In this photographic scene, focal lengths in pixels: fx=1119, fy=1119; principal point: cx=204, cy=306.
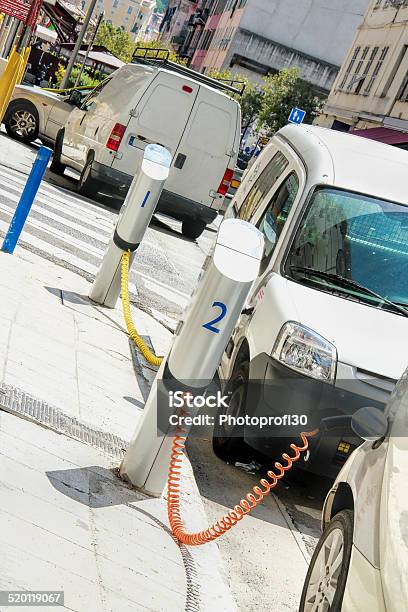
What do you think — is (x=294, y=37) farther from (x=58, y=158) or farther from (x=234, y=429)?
(x=234, y=429)

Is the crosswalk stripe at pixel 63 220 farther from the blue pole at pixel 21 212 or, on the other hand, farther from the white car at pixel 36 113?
the white car at pixel 36 113

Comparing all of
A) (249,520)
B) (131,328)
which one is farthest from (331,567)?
(131,328)

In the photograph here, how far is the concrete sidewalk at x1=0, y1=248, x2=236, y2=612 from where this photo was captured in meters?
4.12

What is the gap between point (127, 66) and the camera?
55.9 feet

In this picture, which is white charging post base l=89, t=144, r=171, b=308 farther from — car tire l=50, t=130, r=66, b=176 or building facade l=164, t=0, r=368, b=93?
building facade l=164, t=0, r=368, b=93

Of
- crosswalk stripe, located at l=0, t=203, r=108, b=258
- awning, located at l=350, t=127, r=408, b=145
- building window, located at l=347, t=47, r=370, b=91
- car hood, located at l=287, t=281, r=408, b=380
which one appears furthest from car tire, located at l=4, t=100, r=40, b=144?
building window, located at l=347, t=47, r=370, b=91

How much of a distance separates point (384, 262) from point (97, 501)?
3228 millimetres

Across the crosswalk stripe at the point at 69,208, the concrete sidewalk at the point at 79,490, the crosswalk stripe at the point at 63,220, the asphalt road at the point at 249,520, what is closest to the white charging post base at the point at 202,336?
the concrete sidewalk at the point at 79,490

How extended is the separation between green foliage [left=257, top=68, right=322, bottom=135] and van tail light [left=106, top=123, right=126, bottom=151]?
159ft

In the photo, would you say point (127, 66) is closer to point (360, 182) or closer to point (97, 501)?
point (360, 182)

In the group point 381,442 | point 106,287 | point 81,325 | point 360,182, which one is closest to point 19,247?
point 106,287

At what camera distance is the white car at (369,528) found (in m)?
3.53

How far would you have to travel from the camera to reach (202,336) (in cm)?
534

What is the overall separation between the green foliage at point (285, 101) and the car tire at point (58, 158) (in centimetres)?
4562
